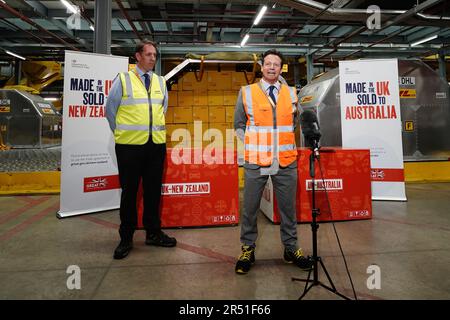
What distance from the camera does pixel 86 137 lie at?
A: 4.26 meters

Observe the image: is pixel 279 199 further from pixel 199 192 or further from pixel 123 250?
pixel 123 250

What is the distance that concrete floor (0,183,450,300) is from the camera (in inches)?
83.8

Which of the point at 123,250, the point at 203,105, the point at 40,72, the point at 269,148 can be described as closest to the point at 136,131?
the point at 123,250

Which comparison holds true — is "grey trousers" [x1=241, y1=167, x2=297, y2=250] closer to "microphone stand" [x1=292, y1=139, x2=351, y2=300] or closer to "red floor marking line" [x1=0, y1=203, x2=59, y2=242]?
"microphone stand" [x1=292, y1=139, x2=351, y2=300]

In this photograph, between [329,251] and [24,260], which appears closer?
[24,260]

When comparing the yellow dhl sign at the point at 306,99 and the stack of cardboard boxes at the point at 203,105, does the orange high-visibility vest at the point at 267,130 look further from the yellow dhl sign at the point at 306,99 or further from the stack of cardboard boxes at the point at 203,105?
the stack of cardboard boxes at the point at 203,105

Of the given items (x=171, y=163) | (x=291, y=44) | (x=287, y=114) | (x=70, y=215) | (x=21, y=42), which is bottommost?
(x=70, y=215)

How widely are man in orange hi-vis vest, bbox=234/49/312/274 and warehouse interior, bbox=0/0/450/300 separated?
11.6 inches

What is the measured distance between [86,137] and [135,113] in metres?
1.90

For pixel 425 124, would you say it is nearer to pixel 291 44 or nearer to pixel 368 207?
pixel 368 207

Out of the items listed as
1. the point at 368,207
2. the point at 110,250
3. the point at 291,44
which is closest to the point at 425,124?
the point at 368,207

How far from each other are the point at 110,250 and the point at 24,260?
2.48ft

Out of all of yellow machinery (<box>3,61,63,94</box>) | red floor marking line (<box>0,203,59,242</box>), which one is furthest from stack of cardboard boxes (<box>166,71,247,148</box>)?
yellow machinery (<box>3,61,63,94</box>)

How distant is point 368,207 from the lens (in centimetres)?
396
